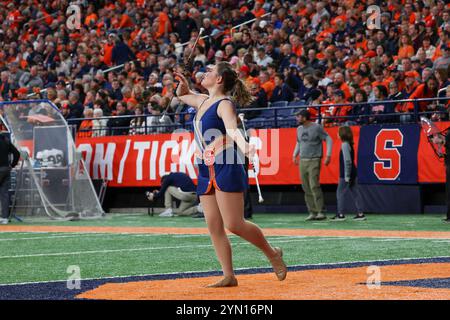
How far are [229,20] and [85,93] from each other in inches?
175

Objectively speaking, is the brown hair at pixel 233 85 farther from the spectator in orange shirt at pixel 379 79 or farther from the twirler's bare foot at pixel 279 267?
the spectator in orange shirt at pixel 379 79

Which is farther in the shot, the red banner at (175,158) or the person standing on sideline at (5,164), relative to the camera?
the red banner at (175,158)

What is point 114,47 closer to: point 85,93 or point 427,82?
point 85,93

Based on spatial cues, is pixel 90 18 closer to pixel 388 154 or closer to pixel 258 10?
→ pixel 258 10

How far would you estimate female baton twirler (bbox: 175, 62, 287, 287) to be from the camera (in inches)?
347

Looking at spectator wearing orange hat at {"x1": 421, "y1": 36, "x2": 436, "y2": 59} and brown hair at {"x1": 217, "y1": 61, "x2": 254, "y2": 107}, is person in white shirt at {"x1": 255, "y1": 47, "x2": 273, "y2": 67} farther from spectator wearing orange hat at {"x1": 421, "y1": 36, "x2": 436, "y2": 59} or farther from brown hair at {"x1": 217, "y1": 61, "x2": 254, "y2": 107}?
brown hair at {"x1": 217, "y1": 61, "x2": 254, "y2": 107}

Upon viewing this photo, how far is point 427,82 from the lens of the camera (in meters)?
20.1

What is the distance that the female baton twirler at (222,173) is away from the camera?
8.80m

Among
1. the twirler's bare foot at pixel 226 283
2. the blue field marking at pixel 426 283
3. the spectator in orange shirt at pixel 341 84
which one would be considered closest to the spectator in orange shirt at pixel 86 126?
the spectator in orange shirt at pixel 341 84

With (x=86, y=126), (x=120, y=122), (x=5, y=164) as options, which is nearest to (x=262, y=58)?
(x=120, y=122)

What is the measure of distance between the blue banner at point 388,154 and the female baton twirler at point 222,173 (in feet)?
39.0

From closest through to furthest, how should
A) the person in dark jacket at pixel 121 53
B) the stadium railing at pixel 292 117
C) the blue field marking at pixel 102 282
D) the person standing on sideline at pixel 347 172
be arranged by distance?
the blue field marking at pixel 102 282
the person standing on sideline at pixel 347 172
the stadium railing at pixel 292 117
the person in dark jacket at pixel 121 53

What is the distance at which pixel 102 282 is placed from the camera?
9.35 metres
